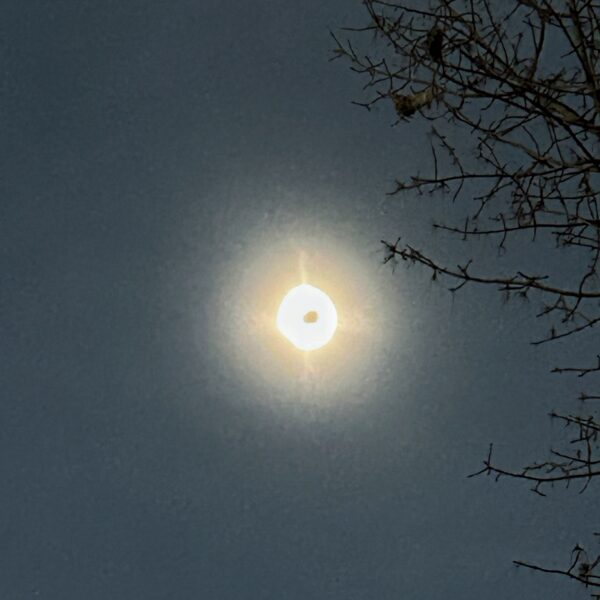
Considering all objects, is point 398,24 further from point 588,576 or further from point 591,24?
point 588,576

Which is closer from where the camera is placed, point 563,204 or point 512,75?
point 512,75

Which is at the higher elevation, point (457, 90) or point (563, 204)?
point (457, 90)

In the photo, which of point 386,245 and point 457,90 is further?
point 457,90

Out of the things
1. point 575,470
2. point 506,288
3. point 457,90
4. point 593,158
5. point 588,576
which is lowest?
point 588,576

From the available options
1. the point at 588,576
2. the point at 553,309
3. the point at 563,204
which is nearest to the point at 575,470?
the point at 588,576

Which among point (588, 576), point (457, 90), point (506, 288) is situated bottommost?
point (588, 576)

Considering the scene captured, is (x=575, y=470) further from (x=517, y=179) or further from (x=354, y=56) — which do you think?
(x=354, y=56)

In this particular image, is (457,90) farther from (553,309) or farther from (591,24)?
(553,309)

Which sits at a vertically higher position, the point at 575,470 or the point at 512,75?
the point at 512,75

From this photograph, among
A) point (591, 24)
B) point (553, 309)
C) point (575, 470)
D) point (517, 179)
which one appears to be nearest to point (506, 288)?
point (553, 309)
